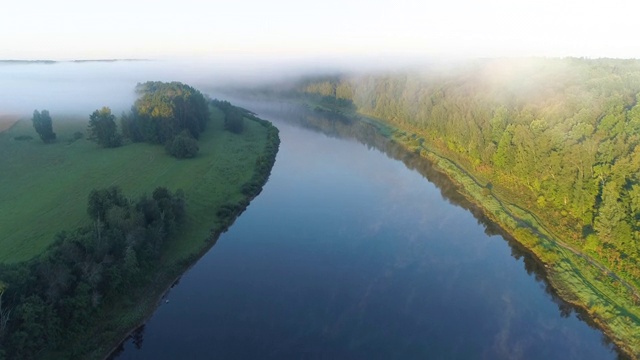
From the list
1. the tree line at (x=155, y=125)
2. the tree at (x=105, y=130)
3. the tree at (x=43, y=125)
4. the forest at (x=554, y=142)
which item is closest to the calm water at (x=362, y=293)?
the forest at (x=554, y=142)

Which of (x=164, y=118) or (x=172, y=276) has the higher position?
(x=164, y=118)

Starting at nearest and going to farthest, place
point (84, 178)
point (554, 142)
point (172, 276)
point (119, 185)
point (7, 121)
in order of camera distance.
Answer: point (172, 276)
point (554, 142)
point (119, 185)
point (84, 178)
point (7, 121)

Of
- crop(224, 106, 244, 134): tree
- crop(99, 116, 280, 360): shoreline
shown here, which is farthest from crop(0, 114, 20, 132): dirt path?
crop(99, 116, 280, 360): shoreline

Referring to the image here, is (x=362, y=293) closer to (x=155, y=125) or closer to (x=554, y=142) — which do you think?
(x=554, y=142)

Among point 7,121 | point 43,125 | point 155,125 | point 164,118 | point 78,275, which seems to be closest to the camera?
point 78,275

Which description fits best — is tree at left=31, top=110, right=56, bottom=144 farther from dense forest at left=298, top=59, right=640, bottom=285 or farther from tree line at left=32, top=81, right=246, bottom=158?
dense forest at left=298, top=59, right=640, bottom=285

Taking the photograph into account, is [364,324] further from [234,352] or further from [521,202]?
[521,202]

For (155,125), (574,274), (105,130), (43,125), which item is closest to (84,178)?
(105,130)

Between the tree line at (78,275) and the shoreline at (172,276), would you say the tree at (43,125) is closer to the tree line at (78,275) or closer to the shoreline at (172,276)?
the shoreline at (172,276)
